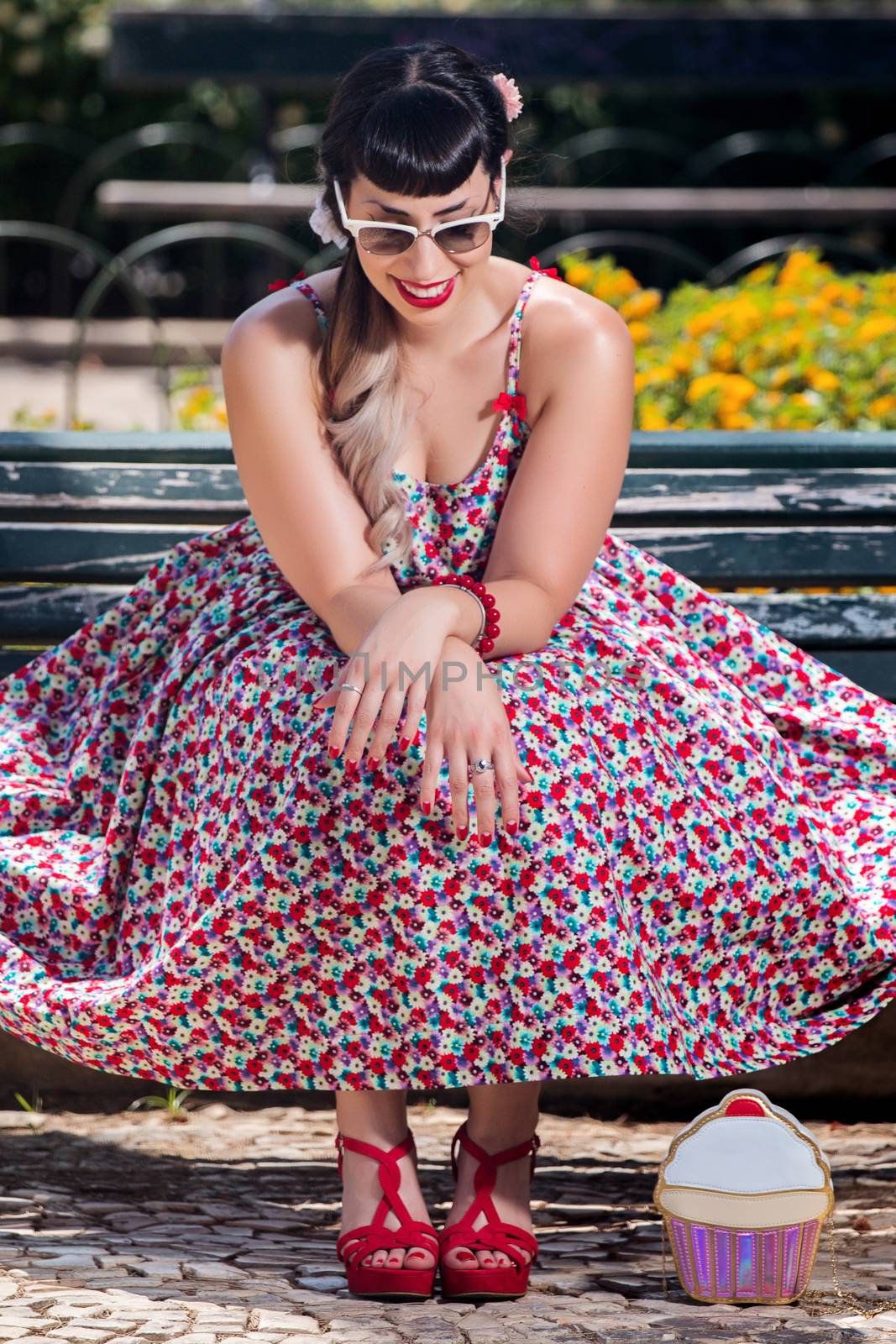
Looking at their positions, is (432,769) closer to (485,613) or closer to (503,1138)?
(485,613)

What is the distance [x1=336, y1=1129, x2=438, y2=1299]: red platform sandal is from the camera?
2096 mm

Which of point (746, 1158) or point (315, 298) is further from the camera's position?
point (315, 298)

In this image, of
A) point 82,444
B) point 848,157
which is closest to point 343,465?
point 82,444

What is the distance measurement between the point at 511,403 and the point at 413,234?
288mm

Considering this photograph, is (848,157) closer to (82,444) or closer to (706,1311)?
(82,444)

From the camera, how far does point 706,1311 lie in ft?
6.77

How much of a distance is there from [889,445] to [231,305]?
8915mm

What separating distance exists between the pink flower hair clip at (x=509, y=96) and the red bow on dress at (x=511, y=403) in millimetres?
368

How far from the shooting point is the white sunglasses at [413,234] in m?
2.30

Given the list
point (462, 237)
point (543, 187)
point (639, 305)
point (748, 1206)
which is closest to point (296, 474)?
point (462, 237)

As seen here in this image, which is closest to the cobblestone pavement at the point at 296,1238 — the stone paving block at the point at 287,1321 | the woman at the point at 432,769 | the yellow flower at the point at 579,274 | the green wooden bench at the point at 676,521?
the stone paving block at the point at 287,1321

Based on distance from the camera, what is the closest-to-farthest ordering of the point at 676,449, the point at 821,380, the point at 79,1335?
the point at 79,1335
the point at 676,449
the point at 821,380

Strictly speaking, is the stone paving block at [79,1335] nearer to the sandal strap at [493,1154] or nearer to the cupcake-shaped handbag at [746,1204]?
the sandal strap at [493,1154]

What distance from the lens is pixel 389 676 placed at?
207 centimetres
